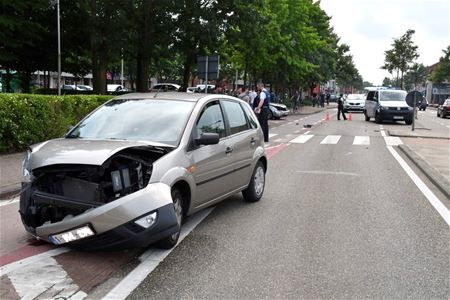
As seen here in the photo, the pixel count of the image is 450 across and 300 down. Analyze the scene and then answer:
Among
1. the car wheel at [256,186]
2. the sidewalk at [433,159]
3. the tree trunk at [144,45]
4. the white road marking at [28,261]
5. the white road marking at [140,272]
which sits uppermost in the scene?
the tree trunk at [144,45]

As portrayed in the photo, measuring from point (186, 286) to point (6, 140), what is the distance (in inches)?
321

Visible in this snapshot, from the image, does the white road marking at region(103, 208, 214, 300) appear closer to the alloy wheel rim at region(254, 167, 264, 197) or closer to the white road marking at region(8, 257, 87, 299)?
the white road marking at region(8, 257, 87, 299)

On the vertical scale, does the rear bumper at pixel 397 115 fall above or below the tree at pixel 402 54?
below

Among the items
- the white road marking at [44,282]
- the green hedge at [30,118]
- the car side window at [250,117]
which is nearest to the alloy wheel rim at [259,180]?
the car side window at [250,117]

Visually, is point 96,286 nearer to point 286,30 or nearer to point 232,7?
point 232,7

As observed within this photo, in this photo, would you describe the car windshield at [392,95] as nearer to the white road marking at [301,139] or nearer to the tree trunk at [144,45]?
the white road marking at [301,139]

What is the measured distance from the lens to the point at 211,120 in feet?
20.7

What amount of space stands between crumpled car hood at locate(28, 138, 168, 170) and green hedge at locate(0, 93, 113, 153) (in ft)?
19.8

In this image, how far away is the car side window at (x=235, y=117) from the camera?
22.4 feet

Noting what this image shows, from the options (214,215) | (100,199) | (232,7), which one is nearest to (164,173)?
(100,199)

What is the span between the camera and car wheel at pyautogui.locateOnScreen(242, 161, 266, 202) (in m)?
7.47

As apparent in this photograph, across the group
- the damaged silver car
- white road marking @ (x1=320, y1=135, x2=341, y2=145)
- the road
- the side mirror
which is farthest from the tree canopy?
the side mirror

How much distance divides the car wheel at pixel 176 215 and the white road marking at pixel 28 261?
0.94m

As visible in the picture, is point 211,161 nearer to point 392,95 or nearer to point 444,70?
point 392,95
